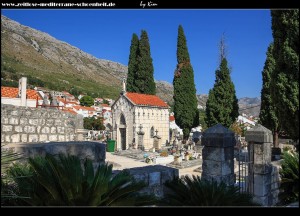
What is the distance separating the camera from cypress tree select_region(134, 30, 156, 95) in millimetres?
33938

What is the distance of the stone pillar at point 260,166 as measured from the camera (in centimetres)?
716

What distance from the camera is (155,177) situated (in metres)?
5.44

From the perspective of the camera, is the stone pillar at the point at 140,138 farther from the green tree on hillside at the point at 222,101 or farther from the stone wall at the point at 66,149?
the stone wall at the point at 66,149

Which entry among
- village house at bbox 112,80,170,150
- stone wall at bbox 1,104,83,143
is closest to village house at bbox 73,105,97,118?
village house at bbox 112,80,170,150

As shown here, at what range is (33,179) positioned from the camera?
3.80m

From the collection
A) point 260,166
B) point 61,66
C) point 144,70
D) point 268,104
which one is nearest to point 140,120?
point 144,70

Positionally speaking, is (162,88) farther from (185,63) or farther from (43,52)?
(185,63)

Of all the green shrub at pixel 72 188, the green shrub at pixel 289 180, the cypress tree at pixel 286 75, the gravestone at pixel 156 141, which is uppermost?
the cypress tree at pixel 286 75

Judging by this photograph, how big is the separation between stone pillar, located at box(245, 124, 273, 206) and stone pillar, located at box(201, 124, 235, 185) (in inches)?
51.2

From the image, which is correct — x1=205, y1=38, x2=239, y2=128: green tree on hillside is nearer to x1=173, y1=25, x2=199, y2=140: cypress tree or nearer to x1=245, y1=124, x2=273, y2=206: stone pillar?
x1=173, y1=25, x2=199, y2=140: cypress tree

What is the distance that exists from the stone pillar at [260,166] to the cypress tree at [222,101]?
65.0 feet

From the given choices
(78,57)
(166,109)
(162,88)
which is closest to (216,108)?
(166,109)

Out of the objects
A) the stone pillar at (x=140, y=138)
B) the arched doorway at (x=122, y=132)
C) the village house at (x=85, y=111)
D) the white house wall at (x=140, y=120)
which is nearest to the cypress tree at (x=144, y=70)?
the white house wall at (x=140, y=120)

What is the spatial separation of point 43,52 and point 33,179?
131 metres
